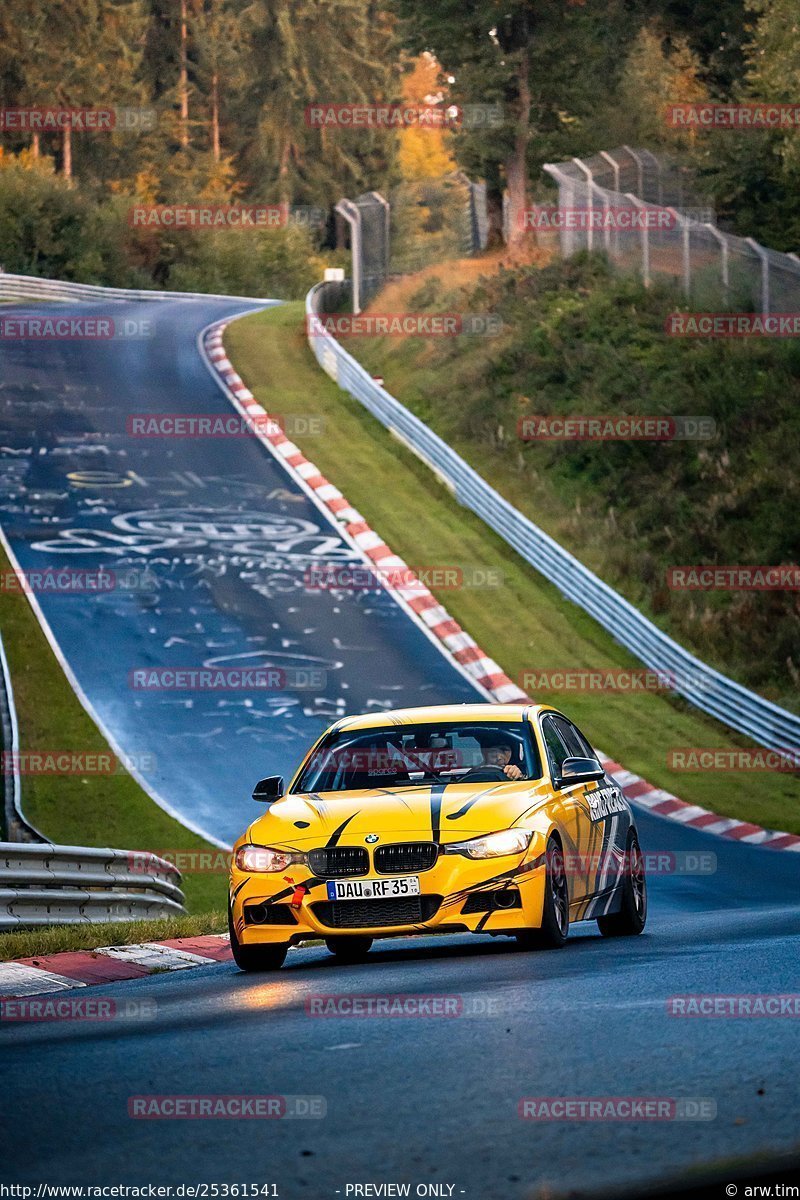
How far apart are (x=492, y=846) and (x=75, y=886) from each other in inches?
179

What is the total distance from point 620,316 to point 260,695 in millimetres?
17882

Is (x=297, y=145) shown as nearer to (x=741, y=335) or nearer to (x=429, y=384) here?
(x=429, y=384)

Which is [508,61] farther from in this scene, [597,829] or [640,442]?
[597,829]

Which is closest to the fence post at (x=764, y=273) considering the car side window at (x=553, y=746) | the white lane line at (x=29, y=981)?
the car side window at (x=553, y=746)

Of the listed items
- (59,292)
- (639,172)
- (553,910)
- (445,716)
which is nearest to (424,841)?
(553,910)

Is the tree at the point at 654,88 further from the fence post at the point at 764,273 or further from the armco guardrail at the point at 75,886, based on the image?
the armco guardrail at the point at 75,886

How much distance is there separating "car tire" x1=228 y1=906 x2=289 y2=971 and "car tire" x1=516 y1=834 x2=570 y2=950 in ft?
4.53

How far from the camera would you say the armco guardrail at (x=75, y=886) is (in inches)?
497

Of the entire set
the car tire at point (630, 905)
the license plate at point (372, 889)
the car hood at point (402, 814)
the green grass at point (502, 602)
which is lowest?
the green grass at point (502, 602)

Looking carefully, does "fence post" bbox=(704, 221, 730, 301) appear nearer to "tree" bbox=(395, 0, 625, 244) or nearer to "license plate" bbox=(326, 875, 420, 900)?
"tree" bbox=(395, 0, 625, 244)

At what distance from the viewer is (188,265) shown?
87.1 metres

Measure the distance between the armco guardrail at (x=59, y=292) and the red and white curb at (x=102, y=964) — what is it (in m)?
51.6

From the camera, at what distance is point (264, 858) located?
34.6ft

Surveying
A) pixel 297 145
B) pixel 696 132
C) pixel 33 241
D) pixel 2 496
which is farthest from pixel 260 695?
pixel 297 145
